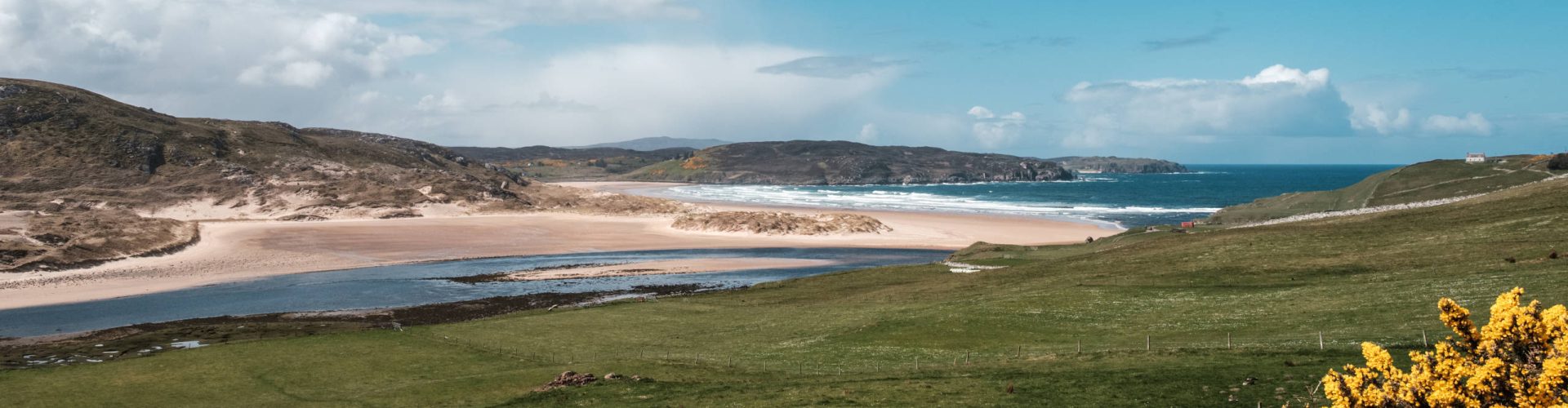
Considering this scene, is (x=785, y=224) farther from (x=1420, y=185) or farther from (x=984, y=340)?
(x=984, y=340)

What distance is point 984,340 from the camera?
34.2 m

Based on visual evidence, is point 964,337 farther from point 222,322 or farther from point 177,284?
point 177,284

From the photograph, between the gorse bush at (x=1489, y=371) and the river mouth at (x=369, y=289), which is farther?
the river mouth at (x=369, y=289)

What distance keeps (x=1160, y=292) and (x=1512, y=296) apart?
30.5 m

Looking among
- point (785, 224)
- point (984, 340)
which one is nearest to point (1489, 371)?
point (984, 340)

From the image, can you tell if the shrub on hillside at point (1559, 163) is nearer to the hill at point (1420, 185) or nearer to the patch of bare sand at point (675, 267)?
the hill at point (1420, 185)

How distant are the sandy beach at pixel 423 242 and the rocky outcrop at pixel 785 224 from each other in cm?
199

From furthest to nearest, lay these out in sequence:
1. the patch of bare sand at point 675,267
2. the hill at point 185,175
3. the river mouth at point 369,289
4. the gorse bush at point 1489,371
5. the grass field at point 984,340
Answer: the hill at point 185,175
the patch of bare sand at point 675,267
the river mouth at point 369,289
the grass field at point 984,340
the gorse bush at point 1489,371

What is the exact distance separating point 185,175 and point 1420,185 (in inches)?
6361

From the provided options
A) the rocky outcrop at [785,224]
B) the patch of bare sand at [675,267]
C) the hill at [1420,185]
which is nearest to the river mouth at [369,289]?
the patch of bare sand at [675,267]

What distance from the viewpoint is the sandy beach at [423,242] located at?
233ft

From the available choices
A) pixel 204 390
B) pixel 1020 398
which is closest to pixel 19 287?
pixel 204 390

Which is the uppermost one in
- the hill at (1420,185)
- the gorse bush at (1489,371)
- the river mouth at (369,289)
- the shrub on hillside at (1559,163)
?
the shrub on hillside at (1559,163)

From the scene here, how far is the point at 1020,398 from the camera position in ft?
73.6
